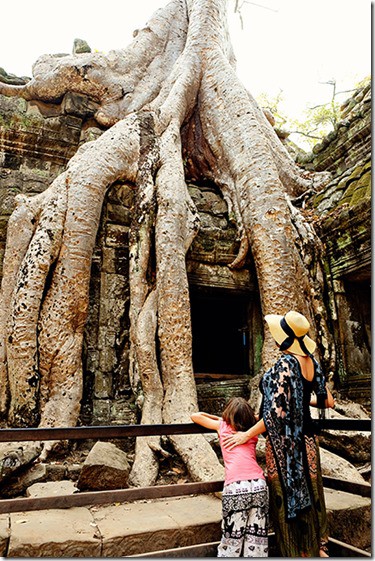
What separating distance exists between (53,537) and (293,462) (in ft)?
3.47

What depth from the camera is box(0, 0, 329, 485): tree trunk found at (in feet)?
10.5

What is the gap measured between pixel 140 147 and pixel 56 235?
4.72ft

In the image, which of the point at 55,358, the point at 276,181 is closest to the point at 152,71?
the point at 276,181

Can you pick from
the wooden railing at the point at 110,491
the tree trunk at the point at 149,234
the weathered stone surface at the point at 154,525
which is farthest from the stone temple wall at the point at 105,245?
the wooden railing at the point at 110,491

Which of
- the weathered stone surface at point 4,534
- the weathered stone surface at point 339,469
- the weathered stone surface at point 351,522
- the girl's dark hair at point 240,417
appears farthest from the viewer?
the weathered stone surface at point 339,469

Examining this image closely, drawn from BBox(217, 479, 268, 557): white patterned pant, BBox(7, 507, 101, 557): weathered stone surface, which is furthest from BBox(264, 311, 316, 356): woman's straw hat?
BBox(7, 507, 101, 557): weathered stone surface

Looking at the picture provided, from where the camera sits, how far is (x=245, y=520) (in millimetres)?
1724

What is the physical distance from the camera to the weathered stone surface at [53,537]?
5.49 feet

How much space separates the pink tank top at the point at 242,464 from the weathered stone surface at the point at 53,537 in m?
0.63

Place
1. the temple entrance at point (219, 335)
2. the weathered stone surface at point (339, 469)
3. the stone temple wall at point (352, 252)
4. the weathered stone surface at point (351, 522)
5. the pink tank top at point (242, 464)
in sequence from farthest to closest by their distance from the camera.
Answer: the temple entrance at point (219, 335), the stone temple wall at point (352, 252), the weathered stone surface at point (339, 469), the weathered stone surface at point (351, 522), the pink tank top at point (242, 464)

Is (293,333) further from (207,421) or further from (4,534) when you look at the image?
(4,534)

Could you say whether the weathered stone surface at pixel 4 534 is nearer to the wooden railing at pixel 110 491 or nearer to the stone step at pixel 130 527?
the stone step at pixel 130 527

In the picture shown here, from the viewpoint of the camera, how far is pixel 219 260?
4.31 metres

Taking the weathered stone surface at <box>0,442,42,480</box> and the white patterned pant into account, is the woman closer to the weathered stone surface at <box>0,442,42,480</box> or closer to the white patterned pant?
the white patterned pant
